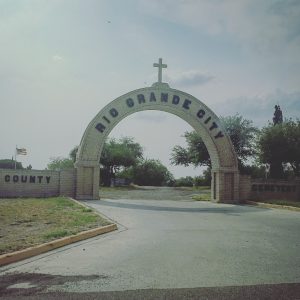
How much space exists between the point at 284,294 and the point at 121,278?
2.32 m

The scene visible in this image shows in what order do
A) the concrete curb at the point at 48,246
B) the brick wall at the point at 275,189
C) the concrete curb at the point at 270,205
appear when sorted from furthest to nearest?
the brick wall at the point at 275,189, the concrete curb at the point at 270,205, the concrete curb at the point at 48,246

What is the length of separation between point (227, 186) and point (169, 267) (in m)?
18.7

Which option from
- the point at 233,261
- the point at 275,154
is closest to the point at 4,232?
the point at 233,261

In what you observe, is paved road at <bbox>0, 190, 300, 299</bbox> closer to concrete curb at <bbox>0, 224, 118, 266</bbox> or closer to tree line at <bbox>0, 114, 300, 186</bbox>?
concrete curb at <bbox>0, 224, 118, 266</bbox>

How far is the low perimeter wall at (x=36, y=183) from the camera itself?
22594mm

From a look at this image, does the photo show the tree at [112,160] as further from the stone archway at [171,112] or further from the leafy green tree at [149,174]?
the stone archway at [171,112]

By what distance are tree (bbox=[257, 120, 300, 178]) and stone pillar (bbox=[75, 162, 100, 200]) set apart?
16.1m

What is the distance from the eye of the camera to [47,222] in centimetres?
1149

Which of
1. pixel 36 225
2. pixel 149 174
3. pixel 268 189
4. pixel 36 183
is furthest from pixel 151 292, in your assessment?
pixel 149 174

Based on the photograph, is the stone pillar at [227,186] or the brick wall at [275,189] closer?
the stone pillar at [227,186]

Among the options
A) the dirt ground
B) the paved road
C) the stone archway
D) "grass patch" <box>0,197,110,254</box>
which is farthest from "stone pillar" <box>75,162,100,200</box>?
the paved road

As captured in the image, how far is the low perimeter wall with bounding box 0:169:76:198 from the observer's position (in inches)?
890

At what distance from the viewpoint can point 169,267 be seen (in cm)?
675

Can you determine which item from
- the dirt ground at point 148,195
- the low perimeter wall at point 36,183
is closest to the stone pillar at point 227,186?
the dirt ground at point 148,195
